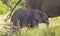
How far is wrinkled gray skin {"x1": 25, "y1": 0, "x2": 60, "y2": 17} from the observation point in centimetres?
729

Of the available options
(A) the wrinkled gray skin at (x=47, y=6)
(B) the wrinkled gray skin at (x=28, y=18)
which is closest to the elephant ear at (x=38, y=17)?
(B) the wrinkled gray skin at (x=28, y=18)

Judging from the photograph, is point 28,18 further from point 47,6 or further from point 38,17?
point 47,6

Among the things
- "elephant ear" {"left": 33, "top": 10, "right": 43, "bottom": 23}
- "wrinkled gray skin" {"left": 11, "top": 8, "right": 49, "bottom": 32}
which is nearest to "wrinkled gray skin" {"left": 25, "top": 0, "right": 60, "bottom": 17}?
"wrinkled gray skin" {"left": 11, "top": 8, "right": 49, "bottom": 32}

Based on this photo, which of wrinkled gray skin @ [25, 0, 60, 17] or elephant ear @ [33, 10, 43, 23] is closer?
elephant ear @ [33, 10, 43, 23]

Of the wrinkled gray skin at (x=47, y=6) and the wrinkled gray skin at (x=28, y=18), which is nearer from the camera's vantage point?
the wrinkled gray skin at (x=28, y=18)

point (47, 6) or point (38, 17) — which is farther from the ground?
point (47, 6)

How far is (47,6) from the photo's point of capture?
733 centimetres

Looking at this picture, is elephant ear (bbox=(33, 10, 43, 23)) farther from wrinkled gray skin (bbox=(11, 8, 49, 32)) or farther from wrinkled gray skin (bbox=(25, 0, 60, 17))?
wrinkled gray skin (bbox=(25, 0, 60, 17))

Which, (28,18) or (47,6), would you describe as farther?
(47,6)

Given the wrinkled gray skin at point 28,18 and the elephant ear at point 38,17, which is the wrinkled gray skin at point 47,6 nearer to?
the wrinkled gray skin at point 28,18

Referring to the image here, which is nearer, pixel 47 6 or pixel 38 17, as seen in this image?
pixel 38 17

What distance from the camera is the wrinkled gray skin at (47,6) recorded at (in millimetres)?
7293

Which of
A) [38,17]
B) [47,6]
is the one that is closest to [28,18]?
[38,17]

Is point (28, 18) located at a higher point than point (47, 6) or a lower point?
lower
